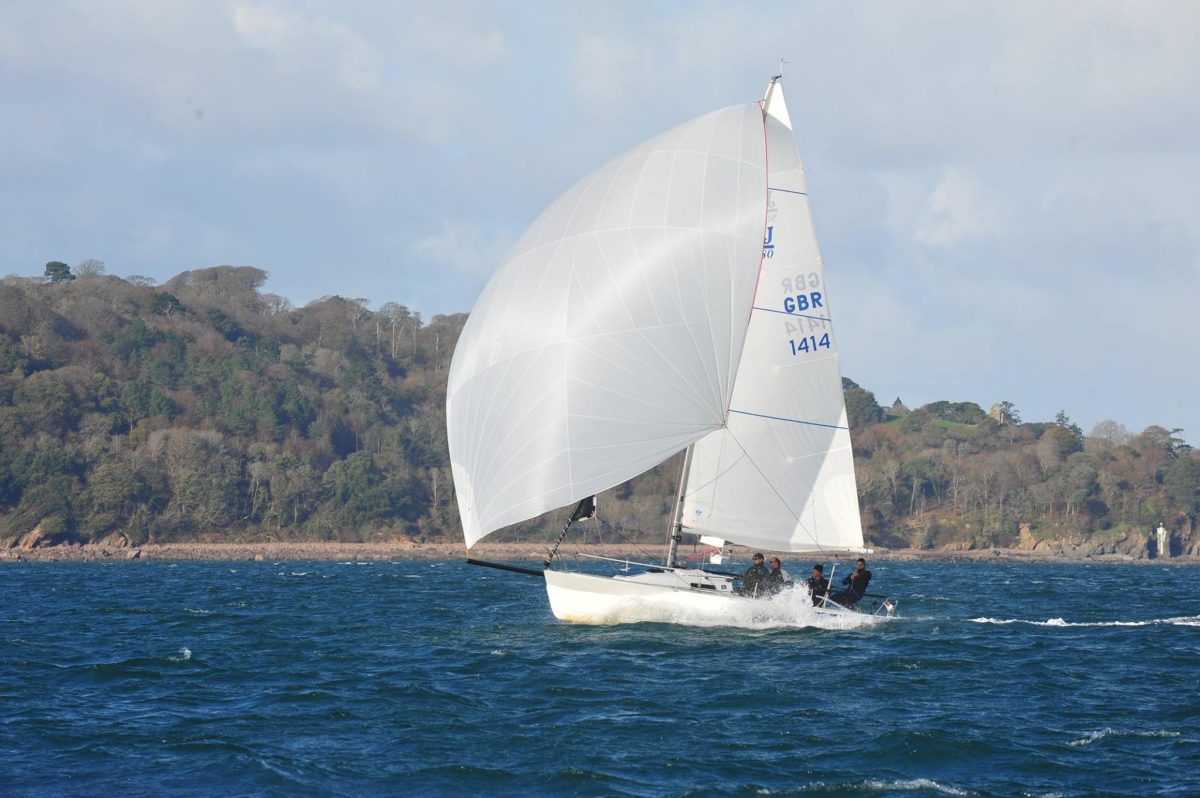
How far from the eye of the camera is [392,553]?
90.0 meters

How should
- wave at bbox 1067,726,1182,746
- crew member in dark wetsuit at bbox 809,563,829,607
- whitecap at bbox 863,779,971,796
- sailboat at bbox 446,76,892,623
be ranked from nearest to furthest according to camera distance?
whitecap at bbox 863,779,971,796, wave at bbox 1067,726,1182,746, sailboat at bbox 446,76,892,623, crew member in dark wetsuit at bbox 809,563,829,607

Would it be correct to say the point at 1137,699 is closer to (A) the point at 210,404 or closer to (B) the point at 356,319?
(A) the point at 210,404

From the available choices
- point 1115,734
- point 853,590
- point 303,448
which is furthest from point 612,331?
point 303,448

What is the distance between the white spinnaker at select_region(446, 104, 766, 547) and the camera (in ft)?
69.8

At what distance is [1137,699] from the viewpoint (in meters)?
16.7

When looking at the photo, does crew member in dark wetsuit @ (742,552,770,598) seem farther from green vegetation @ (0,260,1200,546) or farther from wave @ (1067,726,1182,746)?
green vegetation @ (0,260,1200,546)

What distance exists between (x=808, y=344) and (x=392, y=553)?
6992 cm

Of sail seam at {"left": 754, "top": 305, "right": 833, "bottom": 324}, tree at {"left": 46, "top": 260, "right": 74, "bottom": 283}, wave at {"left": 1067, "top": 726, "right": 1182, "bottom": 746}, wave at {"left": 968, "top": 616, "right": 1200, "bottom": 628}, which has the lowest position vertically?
wave at {"left": 1067, "top": 726, "right": 1182, "bottom": 746}

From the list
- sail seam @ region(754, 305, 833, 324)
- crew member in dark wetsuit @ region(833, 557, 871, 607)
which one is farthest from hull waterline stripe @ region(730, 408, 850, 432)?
crew member in dark wetsuit @ region(833, 557, 871, 607)

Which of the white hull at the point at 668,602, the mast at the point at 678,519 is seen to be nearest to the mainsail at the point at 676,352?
the mast at the point at 678,519

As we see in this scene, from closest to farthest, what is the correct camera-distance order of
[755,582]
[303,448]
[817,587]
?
[755,582], [817,587], [303,448]

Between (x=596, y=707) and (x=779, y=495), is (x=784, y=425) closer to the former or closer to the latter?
(x=779, y=495)

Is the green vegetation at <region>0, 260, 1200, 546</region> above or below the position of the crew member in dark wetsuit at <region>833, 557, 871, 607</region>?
above

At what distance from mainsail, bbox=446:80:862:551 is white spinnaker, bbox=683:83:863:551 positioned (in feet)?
0.08
